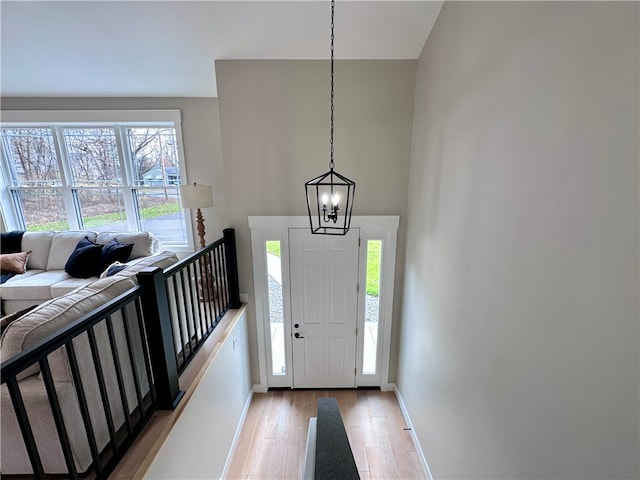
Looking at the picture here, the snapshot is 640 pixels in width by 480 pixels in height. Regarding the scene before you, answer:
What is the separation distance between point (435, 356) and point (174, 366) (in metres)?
1.88

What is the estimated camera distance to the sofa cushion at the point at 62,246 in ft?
12.3

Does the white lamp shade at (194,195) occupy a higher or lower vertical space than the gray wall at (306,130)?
lower

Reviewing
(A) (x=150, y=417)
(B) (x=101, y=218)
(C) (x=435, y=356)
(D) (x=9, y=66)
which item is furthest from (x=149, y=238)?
(C) (x=435, y=356)

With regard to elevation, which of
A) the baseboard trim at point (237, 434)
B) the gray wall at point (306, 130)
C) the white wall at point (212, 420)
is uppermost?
the gray wall at point (306, 130)

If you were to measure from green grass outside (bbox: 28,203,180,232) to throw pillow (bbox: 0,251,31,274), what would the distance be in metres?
0.70

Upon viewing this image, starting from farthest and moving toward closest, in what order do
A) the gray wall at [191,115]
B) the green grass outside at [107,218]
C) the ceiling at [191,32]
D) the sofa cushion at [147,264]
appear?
the green grass outside at [107,218], the gray wall at [191,115], the ceiling at [191,32], the sofa cushion at [147,264]

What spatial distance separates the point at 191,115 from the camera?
3682mm

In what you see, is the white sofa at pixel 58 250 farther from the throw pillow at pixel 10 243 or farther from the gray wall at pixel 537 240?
the gray wall at pixel 537 240

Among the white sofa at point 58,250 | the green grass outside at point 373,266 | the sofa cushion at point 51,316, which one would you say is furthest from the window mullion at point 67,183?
the green grass outside at point 373,266

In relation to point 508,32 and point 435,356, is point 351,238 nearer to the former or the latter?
point 435,356

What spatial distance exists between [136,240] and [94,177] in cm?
142

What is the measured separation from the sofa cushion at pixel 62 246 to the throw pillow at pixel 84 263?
13.1 inches

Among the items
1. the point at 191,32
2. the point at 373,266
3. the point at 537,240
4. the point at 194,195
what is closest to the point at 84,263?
the point at 194,195

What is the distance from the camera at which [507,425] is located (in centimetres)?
122
